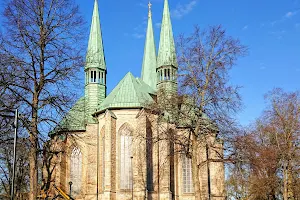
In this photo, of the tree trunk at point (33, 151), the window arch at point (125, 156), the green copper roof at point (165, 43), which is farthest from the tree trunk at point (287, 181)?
the tree trunk at point (33, 151)

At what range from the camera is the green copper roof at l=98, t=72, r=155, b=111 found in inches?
1508

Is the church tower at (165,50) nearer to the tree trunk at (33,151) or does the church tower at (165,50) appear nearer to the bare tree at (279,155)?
the bare tree at (279,155)

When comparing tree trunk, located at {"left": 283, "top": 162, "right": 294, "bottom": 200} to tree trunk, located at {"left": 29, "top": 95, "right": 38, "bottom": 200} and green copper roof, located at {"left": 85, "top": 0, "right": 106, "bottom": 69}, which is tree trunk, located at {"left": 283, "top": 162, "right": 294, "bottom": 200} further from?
green copper roof, located at {"left": 85, "top": 0, "right": 106, "bottom": 69}

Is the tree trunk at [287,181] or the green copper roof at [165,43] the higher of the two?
the green copper roof at [165,43]

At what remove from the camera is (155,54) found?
166 ft

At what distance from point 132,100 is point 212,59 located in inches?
704

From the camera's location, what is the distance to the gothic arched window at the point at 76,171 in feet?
129

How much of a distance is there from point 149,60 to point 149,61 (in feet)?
0.40

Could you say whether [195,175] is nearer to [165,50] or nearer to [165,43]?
[165,50]

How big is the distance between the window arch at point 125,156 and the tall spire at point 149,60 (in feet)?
35.9

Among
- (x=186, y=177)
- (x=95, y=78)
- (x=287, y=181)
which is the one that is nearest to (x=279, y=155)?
(x=287, y=181)

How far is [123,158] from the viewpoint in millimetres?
37625

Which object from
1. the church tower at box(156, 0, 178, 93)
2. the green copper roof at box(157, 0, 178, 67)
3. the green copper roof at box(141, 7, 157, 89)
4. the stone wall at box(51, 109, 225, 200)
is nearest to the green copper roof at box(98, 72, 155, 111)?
the stone wall at box(51, 109, 225, 200)

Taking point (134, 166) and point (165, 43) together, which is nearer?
point (134, 166)
